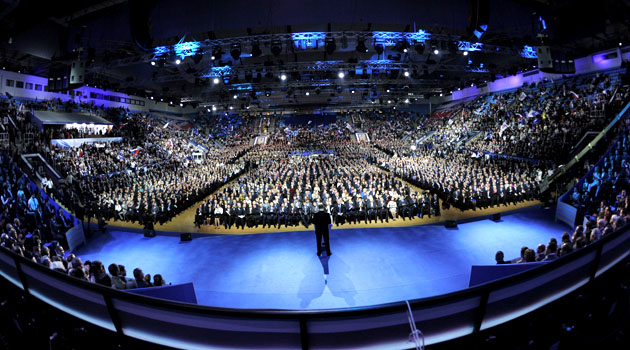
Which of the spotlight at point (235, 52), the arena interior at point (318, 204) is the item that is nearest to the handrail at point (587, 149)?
the arena interior at point (318, 204)

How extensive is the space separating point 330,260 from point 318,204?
6.40 ft

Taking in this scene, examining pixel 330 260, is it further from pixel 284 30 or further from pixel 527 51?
pixel 527 51

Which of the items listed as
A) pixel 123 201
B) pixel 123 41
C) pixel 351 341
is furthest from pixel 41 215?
pixel 123 41

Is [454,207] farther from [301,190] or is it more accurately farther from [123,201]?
[123,201]

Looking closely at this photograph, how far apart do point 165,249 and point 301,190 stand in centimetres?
794

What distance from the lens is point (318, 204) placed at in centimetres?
802

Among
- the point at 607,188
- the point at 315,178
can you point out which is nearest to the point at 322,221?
the point at 607,188

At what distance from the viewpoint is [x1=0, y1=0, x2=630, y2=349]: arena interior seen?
7.46ft

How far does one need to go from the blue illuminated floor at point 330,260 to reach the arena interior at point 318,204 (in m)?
0.06

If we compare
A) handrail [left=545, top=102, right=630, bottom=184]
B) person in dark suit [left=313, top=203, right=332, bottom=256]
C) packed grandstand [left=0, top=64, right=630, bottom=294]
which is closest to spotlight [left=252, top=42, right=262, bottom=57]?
packed grandstand [left=0, top=64, right=630, bottom=294]

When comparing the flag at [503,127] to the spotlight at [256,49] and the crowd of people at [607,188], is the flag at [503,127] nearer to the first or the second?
the crowd of people at [607,188]

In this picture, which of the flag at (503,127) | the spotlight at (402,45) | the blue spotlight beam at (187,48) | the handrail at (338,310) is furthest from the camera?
the flag at (503,127)

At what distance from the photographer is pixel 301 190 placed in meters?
15.1

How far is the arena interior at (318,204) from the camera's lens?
7.46 feet
